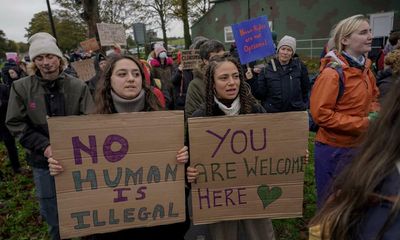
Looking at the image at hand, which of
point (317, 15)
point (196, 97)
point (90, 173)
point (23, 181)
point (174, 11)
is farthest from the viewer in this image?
point (174, 11)

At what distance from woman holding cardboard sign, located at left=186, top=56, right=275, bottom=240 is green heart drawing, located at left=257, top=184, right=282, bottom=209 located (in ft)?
1.06

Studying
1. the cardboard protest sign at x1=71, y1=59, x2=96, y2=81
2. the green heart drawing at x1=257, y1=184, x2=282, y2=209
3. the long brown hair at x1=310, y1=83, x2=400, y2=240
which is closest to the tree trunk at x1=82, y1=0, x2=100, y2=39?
the cardboard protest sign at x1=71, y1=59, x2=96, y2=81

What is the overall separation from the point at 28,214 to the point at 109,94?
106 inches

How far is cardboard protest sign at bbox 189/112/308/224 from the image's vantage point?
1.91 metres

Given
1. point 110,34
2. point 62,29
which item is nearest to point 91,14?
point 110,34

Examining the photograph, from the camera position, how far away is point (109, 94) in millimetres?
2193

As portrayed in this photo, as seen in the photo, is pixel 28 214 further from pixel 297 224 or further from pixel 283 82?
pixel 283 82

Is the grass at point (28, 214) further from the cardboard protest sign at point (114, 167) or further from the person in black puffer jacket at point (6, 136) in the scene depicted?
the cardboard protest sign at point (114, 167)

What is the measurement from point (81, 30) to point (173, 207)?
39174 millimetres

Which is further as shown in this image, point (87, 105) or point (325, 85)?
point (87, 105)

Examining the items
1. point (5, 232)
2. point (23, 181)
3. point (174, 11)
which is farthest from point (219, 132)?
point (174, 11)

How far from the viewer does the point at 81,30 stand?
121ft

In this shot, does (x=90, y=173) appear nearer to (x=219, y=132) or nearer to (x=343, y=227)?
(x=219, y=132)

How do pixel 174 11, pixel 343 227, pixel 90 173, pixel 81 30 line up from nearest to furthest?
pixel 343 227 → pixel 90 173 → pixel 174 11 → pixel 81 30
